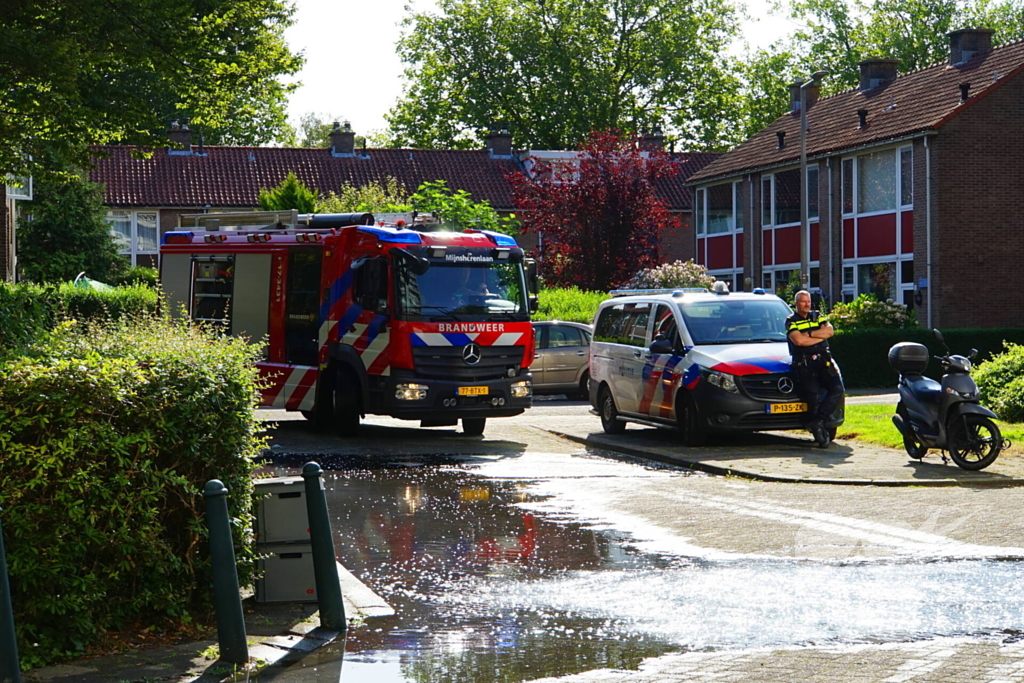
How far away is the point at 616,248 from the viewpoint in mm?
39438

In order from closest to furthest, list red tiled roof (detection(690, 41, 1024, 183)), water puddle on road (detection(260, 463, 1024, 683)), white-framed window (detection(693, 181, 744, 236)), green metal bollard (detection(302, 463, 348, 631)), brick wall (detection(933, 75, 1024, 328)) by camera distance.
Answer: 1. water puddle on road (detection(260, 463, 1024, 683))
2. green metal bollard (detection(302, 463, 348, 631))
3. brick wall (detection(933, 75, 1024, 328))
4. red tiled roof (detection(690, 41, 1024, 183))
5. white-framed window (detection(693, 181, 744, 236))

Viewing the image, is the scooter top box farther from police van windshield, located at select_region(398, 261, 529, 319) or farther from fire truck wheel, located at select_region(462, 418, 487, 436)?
fire truck wheel, located at select_region(462, 418, 487, 436)

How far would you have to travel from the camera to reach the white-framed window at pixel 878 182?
38125mm

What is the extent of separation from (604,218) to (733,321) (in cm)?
2296

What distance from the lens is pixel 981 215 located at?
1437 inches

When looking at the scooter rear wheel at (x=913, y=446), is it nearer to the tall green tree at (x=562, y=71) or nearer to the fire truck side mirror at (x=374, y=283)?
the fire truck side mirror at (x=374, y=283)

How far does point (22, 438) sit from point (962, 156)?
111 ft

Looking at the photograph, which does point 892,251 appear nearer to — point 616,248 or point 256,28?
point 616,248

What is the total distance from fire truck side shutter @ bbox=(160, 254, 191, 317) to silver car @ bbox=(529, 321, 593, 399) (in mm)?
8403

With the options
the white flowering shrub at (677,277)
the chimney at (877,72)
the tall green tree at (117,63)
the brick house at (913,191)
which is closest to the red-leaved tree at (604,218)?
the white flowering shrub at (677,277)

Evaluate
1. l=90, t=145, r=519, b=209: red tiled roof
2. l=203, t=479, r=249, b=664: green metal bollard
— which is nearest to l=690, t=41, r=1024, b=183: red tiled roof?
l=90, t=145, r=519, b=209: red tiled roof

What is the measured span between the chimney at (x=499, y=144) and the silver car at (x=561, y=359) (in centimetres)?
3858

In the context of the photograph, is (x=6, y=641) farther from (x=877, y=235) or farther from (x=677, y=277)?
(x=877, y=235)

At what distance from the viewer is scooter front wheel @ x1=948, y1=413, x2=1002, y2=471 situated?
1319 centimetres
